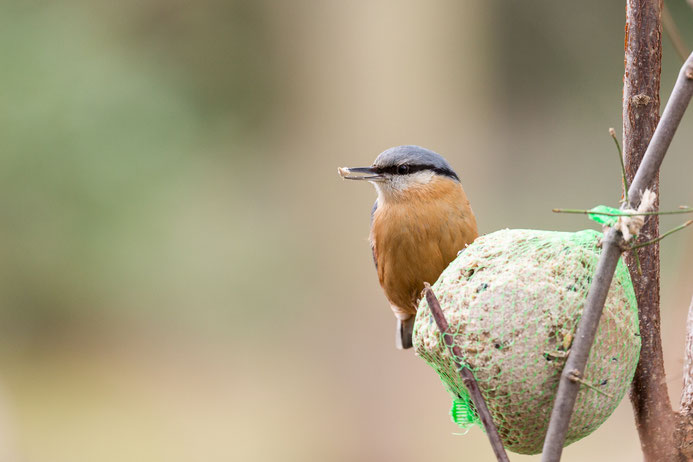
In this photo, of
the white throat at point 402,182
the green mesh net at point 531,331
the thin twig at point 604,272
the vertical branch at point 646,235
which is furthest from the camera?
the white throat at point 402,182

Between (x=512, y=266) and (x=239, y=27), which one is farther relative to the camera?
(x=239, y=27)

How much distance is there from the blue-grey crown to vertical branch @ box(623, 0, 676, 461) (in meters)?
0.74

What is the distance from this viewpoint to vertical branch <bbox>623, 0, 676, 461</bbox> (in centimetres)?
141

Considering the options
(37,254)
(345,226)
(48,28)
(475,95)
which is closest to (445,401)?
(345,226)

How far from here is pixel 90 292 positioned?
716 centimetres

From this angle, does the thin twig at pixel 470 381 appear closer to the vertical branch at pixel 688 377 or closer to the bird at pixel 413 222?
the vertical branch at pixel 688 377

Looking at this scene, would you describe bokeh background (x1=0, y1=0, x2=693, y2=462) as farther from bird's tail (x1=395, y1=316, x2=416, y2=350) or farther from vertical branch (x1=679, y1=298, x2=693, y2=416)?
vertical branch (x1=679, y1=298, x2=693, y2=416)

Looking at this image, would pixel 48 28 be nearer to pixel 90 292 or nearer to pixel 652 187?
pixel 90 292

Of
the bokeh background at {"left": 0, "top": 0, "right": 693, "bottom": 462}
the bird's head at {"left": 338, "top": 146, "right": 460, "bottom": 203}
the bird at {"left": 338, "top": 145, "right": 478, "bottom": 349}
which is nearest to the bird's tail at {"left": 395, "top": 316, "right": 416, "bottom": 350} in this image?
the bird at {"left": 338, "top": 145, "right": 478, "bottom": 349}

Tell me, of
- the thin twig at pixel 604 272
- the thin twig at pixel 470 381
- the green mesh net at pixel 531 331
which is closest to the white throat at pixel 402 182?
the green mesh net at pixel 531 331

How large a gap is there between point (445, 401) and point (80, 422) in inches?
129

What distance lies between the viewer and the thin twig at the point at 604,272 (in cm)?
106

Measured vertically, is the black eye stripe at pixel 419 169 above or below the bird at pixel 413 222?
above

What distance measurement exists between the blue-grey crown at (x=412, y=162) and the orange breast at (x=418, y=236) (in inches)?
1.7
